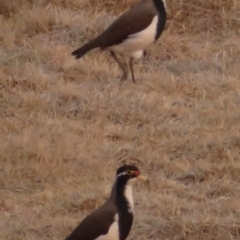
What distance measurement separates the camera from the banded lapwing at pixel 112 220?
217 inches

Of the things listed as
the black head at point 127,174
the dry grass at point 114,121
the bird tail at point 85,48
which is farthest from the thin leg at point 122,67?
the black head at point 127,174

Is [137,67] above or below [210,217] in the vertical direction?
Answer: below

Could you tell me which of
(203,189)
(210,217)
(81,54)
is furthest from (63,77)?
(210,217)

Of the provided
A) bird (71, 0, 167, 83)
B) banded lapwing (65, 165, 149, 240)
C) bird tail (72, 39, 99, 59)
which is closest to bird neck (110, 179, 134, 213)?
banded lapwing (65, 165, 149, 240)

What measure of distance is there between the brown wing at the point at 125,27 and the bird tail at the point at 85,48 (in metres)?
0.05

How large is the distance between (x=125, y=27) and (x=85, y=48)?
37cm

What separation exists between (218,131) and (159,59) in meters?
1.82

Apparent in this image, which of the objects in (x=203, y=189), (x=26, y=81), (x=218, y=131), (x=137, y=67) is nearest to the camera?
(x=203, y=189)

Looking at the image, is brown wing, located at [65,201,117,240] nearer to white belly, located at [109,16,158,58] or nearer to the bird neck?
the bird neck

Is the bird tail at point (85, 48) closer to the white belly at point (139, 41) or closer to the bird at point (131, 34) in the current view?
the bird at point (131, 34)

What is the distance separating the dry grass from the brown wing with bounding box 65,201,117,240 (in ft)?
1.42

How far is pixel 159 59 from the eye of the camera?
30.1 feet

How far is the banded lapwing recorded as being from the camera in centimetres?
552

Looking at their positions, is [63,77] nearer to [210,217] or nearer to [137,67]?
→ [137,67]
